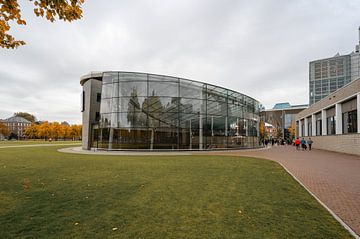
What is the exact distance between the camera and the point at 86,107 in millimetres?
31359

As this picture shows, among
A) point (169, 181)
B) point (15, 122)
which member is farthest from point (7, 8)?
point (15, 122)

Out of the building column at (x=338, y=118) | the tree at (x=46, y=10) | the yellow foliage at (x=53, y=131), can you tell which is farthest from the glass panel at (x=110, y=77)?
the yellow foliage at (x=53, y=131)

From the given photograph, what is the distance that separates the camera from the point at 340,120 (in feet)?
86.9

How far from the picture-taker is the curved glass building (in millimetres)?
25547

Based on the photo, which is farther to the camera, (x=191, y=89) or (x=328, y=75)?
(x=328, y=75)

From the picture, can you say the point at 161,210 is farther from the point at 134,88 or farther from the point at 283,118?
the point at 283,118

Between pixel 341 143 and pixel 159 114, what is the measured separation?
2114 cm

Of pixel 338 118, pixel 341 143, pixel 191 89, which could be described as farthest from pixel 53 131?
pixel 341 143

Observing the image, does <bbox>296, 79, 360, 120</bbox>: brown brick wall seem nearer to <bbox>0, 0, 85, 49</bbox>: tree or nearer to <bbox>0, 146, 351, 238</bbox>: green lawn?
<bbox>0, 146, 351, 238</bbox>: green lawn

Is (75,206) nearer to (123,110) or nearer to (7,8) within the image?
(7,8)

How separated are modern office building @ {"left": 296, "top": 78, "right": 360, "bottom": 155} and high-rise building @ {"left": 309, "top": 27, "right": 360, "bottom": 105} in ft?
179

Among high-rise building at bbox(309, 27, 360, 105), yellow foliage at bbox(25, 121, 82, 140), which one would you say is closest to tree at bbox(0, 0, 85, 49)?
high-rise building at bbox(309, 27, 360, 105)

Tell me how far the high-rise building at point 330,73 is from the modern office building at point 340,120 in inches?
2148

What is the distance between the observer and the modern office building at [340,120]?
72.8 feet
